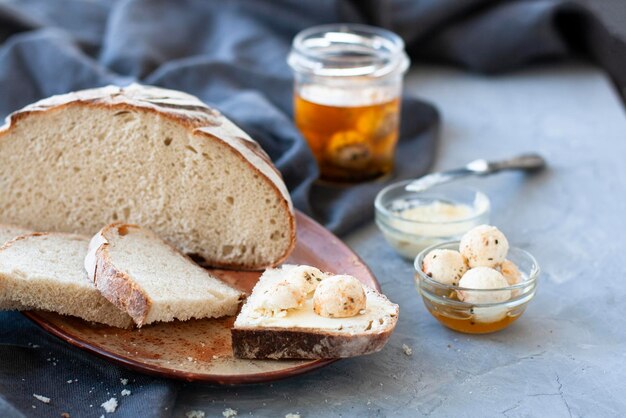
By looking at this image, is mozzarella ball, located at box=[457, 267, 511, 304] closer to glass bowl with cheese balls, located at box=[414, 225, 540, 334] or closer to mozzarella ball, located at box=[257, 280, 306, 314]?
glass bowl with cheese balls, located at box=[414, 225, 540, 334]

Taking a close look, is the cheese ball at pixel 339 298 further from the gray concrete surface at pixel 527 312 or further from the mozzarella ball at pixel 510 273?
the mozzarella ball at pixel 510 273

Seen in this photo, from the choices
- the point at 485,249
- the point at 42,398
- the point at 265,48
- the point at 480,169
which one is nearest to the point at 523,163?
the point at 480,169

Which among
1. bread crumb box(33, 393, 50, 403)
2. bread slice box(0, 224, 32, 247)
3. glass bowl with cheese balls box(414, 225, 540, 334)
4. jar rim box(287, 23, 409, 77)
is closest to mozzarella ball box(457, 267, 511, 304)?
glass bowl with cheese balls box(414, 225, 540, 334)

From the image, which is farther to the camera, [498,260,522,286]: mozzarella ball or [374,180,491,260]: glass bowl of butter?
[374,180,491,260]: glass bowl of butter

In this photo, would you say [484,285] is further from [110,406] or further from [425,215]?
[110,406]

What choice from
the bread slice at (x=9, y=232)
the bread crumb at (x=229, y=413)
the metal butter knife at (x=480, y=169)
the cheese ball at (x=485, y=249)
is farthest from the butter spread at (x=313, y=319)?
the metal butter knife at (x=480, y=169)
